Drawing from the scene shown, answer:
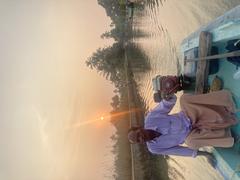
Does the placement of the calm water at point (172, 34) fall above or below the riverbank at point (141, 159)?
above

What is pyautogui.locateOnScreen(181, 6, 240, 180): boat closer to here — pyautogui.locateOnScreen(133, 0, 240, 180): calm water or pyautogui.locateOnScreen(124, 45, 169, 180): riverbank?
pyautogui.locateOnScreen(133, 0, 240, 180): calm water

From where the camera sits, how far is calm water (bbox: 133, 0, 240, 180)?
4094 mm

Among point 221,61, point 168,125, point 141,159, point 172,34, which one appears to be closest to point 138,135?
point 168,125

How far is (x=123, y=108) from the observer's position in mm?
10211

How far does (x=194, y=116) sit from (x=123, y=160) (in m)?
6.87

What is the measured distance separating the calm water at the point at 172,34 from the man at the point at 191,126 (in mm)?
1035

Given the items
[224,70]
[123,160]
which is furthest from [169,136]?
[123,160]

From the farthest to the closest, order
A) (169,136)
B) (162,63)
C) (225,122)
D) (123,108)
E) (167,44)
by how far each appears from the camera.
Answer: (123,108) < (162,63) < (167,44) < (169,136) < (225,122)

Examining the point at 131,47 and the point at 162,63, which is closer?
the point at 162,63

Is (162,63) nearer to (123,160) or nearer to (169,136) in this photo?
(123,160)

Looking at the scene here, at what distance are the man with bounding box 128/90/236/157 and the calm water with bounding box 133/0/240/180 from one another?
1035 millimetres

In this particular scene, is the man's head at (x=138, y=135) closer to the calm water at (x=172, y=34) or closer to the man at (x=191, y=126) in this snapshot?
the man at (x=191, y=126)

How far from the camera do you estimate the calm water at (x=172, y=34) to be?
4094 millimetres

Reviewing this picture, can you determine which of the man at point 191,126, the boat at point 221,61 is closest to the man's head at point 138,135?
the man at point 191,126
